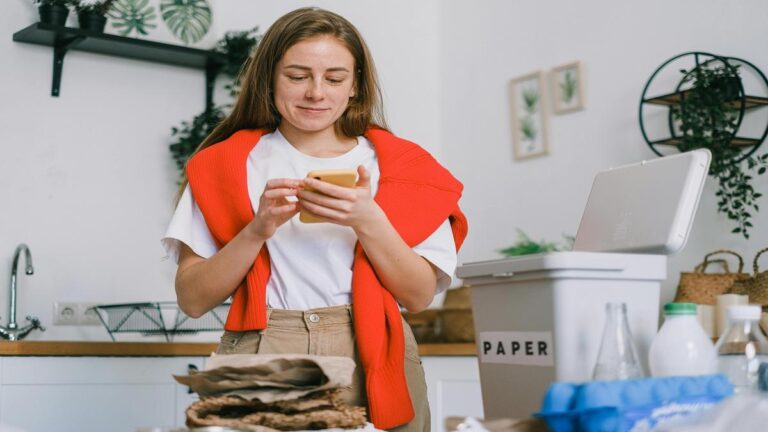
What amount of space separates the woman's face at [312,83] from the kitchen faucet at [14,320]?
186 centimetres

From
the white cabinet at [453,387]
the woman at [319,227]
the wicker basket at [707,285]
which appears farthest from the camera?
the white cabinet at [453,387]

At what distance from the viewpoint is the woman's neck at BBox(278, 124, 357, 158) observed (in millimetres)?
1572

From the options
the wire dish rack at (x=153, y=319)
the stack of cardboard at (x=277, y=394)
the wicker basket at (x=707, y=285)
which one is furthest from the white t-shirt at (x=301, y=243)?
the wire dish rack at (x=153, y=319)

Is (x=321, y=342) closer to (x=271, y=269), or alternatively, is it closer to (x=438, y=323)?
(x=271, y=269)

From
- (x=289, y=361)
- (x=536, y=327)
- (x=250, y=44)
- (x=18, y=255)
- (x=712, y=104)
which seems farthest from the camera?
(x=250, y=44)

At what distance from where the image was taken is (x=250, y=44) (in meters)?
3.59

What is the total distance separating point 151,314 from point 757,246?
6.26ft

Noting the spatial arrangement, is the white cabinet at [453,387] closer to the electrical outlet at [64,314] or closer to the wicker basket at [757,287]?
the wicker basket at [757,287]

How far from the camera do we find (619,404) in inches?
39.0

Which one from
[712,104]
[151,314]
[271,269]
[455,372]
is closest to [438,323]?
[455,372]

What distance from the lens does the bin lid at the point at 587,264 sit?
4.02 ft

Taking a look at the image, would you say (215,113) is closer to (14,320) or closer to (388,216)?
(14,320)

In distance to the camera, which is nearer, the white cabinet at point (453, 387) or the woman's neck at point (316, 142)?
the woman's neck at point (316, 142)

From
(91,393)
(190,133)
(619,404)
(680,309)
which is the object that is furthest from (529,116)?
(619,404)
